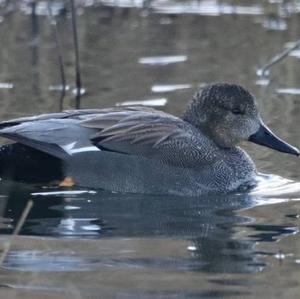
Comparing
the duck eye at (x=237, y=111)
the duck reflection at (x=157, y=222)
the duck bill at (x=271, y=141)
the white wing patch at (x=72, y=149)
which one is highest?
the duck eye at (x=237, y=111)

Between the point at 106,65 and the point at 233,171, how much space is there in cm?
437

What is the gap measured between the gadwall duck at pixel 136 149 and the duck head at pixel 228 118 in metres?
0.01

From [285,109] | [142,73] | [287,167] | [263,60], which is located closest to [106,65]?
[142,73]

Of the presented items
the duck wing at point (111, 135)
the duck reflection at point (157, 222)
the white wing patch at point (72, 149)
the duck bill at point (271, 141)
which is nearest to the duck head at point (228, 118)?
the duck bill at point (271, 141)

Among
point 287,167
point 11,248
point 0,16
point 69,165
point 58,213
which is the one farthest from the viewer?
point 0,16

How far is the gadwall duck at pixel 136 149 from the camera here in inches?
309

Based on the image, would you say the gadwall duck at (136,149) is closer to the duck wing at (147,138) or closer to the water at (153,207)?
the duck wing at (147,138)

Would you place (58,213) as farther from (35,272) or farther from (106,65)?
(106,65)

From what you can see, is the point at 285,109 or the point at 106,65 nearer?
the point at 285,109

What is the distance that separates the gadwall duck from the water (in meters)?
0.13

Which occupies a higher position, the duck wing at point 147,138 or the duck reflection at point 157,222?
the duck wing at point 147,138

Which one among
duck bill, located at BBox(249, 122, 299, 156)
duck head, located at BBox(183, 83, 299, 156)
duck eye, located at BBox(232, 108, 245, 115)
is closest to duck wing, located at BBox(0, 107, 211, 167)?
duck head, located at BBox(183, 83, 299, 156)

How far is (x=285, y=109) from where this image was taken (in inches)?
406

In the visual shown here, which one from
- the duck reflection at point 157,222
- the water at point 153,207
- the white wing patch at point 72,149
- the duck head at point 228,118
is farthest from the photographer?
the duck head at point 228,118
